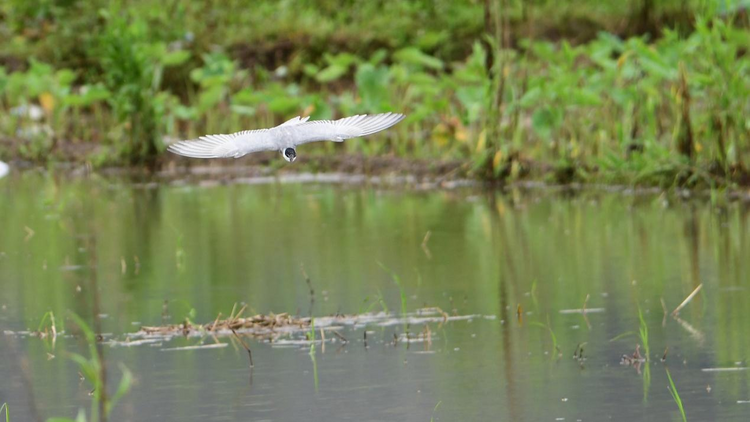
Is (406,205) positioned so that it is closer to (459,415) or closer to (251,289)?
(251,289)

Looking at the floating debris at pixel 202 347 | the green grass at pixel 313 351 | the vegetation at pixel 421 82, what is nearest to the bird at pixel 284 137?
the green grass at pixel 313 351

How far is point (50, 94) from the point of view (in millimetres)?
12961

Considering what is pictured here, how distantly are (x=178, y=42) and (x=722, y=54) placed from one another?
8.04m

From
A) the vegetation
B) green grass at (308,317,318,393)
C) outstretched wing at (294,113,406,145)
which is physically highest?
the vegetation

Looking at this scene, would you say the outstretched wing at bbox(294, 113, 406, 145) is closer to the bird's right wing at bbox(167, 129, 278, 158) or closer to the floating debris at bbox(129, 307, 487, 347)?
the bird's right wing at bbox(167, 129, 278, 158)

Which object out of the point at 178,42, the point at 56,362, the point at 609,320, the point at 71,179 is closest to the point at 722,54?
the point at 609,320

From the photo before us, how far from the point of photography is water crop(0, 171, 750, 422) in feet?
14.7

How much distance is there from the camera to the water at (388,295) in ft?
14.7

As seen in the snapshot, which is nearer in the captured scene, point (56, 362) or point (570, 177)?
point (56, 362)

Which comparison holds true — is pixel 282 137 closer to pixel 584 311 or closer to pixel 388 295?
pixel 584 311

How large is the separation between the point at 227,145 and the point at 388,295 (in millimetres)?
2508

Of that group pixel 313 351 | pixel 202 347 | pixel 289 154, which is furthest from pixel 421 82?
pixel 289 154

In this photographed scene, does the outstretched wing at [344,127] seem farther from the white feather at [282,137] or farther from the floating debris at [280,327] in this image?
the floating debris at [280,327]

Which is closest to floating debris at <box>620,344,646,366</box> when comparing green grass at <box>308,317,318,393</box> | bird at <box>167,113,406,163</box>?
green grass at <box>308,317,318,393</box>
